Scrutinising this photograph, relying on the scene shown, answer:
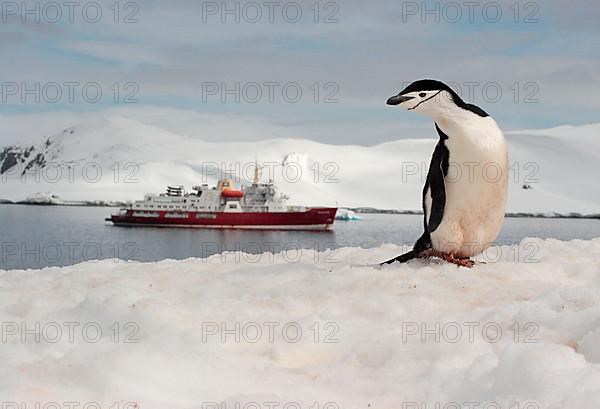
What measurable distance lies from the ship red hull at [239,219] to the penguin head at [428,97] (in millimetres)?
46678

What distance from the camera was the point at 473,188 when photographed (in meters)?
5.05

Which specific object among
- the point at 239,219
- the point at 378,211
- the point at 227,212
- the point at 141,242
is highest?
the point at 227,212

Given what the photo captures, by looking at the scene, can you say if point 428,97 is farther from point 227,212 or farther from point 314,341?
point 227,212

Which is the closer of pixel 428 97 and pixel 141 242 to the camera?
pixel 428 97

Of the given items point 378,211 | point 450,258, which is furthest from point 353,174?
point 450,258

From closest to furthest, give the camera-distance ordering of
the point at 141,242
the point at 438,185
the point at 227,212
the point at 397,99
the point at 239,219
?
the point at 397,99 → the point at 438,185 → the point at 141,242 → the point at 239,219 → the point at 227,212

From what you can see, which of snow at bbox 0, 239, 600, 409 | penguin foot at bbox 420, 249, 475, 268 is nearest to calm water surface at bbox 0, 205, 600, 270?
penguin foot at bbox 420, 249, 475, 268

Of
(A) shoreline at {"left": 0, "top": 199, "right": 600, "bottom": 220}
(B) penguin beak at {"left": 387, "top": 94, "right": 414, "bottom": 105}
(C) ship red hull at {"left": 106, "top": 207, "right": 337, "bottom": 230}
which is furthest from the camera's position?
(A) shoreline at {"left": 0, "top": 199, "right": 600, "bottom": 220}

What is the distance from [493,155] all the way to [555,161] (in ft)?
394

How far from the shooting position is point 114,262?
592 cm

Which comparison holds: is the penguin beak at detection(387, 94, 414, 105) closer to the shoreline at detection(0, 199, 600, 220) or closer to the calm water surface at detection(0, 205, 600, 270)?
the calm water surface at detection(0, 205, 600, 270)

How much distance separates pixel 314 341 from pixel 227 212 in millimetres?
50517

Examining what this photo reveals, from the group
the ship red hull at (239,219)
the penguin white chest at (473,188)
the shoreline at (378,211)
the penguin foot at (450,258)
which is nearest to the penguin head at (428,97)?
the penguin white chest at (473,188)

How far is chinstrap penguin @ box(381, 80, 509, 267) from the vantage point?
16.3ft
